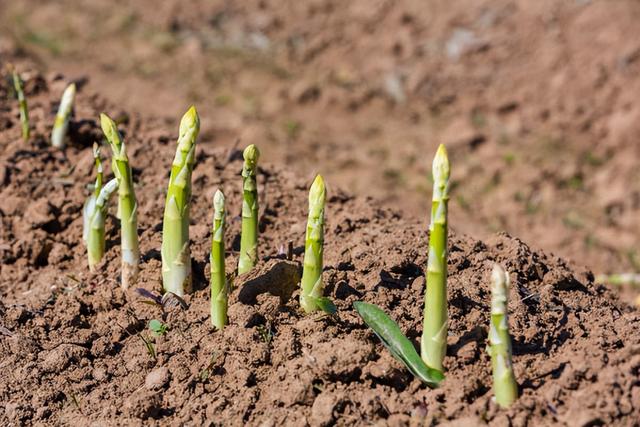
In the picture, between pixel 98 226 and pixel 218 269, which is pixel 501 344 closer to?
pixel 218 269

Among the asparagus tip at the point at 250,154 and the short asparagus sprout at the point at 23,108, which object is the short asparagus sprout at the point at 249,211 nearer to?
the asparagus tip at the point at 250,154

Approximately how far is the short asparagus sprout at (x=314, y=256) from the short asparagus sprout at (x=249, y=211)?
1.10 ft

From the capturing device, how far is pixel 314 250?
3.29 meters

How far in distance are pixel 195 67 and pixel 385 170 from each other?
9.49 ft

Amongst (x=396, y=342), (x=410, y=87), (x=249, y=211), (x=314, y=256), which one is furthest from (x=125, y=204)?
(x=410, y=87)

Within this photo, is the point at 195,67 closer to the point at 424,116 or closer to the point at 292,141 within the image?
the point at 292,141

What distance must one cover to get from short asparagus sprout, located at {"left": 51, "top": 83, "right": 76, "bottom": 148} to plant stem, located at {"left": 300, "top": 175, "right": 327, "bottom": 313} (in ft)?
7.41

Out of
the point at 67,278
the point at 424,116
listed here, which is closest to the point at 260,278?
the point at 67,278

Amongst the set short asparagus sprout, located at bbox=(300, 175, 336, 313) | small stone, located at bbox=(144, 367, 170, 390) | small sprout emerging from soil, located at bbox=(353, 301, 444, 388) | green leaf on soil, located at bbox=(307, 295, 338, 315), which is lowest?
small stone, located at bbox=(144, 367, 170, 390)

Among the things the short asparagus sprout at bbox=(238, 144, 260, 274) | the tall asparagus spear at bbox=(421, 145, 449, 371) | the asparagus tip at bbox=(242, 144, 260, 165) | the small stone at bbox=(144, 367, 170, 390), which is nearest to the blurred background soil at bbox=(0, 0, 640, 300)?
the short asparagus sprout at bbox=(238, 144, 260, 274)

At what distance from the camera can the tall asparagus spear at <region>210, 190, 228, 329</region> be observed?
3.23 meters

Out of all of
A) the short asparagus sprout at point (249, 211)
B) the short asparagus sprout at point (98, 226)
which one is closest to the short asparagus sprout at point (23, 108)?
the short asparagus sprout at point (98, 226)

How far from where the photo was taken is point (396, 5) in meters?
9.62

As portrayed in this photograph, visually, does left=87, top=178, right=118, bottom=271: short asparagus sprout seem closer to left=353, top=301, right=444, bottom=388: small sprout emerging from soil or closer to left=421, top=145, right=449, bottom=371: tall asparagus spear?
left=353, top=301, right=444, bottom=388: small sprout emerging from soil
